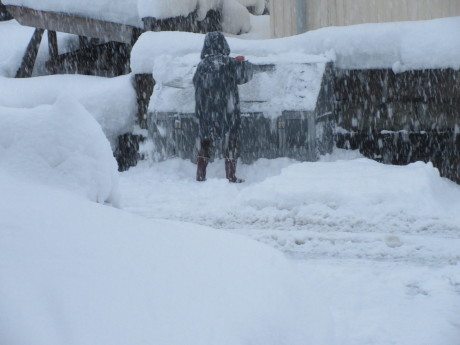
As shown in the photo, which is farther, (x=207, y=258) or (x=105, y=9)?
(x=105, y=9)

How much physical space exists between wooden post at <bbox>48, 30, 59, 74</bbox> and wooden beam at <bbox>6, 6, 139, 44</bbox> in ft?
2.63

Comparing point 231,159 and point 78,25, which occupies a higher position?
point 78,25

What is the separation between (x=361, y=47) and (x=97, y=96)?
3476 millimetres

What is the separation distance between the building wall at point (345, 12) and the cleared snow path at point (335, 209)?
3.84 metres

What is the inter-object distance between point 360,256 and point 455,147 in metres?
3.61

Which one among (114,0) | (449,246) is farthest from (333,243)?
(114,0)

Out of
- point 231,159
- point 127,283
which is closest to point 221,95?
point 231,159

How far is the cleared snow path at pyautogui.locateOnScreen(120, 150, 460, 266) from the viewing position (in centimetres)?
447

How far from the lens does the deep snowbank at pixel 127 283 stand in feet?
4.72

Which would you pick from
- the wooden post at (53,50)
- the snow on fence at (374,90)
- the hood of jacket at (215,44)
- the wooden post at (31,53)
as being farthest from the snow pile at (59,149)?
the wooden post at (53,50)

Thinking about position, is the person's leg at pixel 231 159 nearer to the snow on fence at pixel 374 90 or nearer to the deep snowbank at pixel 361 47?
the snow on fence at pixel 374 90

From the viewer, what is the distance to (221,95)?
24.5 feet

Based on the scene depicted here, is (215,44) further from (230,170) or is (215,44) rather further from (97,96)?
(97,96)

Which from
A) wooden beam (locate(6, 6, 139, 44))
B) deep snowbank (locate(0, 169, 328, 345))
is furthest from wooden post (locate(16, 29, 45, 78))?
deep snowbank (locate(0, 169, 328, 345))
